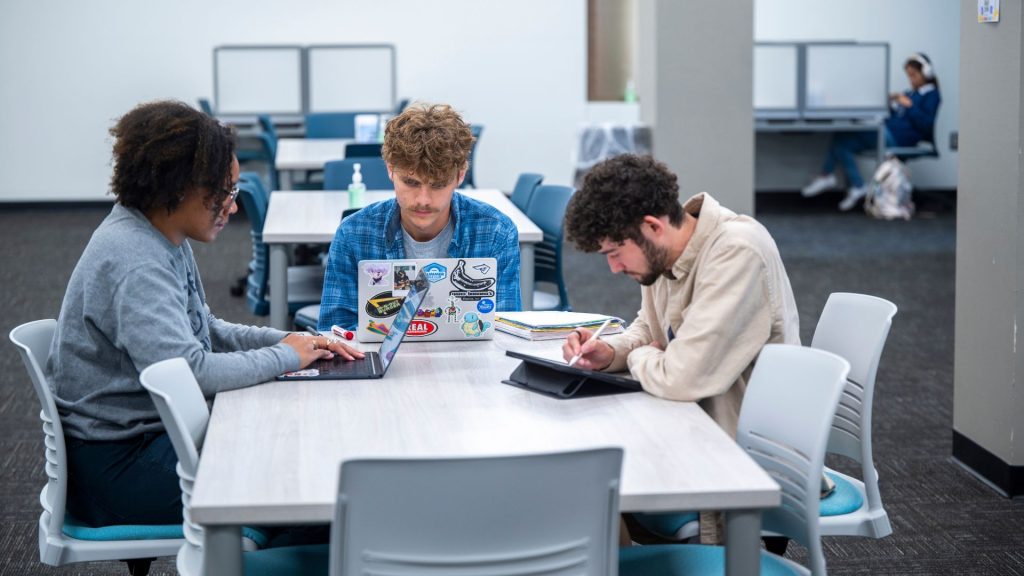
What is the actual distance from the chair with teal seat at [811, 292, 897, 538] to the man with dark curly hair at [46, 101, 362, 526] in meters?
1.06

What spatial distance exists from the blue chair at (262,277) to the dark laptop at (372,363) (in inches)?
67.7

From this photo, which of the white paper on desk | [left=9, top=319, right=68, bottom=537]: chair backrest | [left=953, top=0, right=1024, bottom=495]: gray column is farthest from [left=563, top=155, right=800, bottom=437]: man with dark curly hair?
[left=953, top=0, right=1024, bottom=495]: gray column

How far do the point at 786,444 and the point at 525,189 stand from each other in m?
3.01

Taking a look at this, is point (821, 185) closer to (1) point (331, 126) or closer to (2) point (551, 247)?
(1) point (331, 126)

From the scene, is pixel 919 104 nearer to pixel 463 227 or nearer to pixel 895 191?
pixel 895 191

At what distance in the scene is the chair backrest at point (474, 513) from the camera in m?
1.38

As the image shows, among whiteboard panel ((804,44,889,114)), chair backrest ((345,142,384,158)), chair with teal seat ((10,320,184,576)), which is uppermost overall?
whiteboard panel ((804,44,889,114))

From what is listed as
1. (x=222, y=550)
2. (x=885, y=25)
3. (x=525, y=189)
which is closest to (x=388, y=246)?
(x=222, y=550)

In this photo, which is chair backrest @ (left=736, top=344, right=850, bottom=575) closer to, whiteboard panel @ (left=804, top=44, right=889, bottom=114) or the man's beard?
the man's beard

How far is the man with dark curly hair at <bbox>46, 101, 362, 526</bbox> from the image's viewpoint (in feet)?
6.60

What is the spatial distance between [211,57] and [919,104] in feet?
19.6

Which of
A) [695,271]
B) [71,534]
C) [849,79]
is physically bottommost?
[71,534]

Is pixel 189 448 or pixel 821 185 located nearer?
pixel 189 448

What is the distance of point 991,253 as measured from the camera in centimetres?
342
